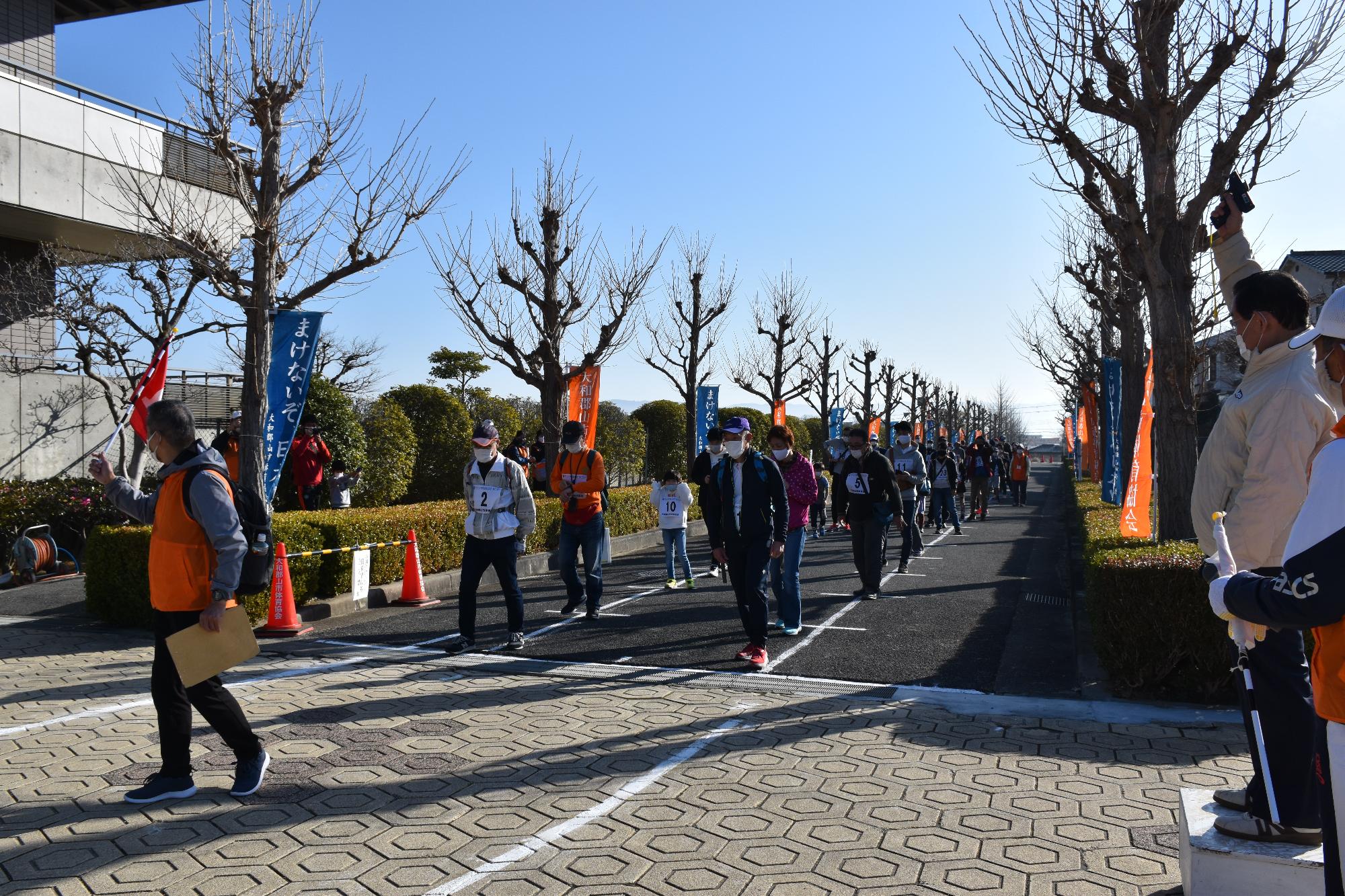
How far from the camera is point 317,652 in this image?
8281 millimetres

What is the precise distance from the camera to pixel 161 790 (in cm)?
456

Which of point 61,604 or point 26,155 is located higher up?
point 26,155

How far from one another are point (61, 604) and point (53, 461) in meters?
9.80

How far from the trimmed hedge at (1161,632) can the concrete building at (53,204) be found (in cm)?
1537

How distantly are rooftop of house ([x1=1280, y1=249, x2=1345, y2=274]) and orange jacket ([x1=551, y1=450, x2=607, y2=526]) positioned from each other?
161ft

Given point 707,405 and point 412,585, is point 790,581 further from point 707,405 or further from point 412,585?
→ point 707,405

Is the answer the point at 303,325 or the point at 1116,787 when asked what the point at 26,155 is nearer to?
the point at 303,325

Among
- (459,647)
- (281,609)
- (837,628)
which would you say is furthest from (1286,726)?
(281,609)

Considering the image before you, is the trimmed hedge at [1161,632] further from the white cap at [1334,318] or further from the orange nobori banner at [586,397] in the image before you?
the orange nobori banner at [586,397]

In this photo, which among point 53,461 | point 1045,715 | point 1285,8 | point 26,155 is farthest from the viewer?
point 53,461

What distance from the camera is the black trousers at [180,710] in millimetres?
4582

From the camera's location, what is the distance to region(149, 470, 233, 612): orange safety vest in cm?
458

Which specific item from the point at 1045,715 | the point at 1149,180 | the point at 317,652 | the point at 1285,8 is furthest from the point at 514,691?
the point at 1285,8

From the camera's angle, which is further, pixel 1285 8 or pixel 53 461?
pixel 53 461
